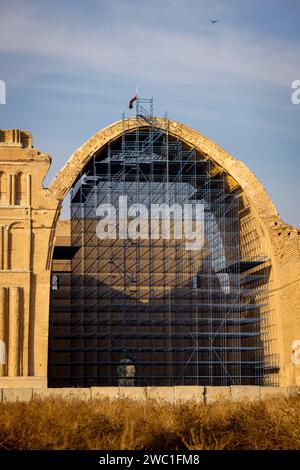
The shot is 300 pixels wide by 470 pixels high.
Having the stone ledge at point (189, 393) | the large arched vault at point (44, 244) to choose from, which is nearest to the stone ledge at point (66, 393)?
the stone ledge at point (189, 393)

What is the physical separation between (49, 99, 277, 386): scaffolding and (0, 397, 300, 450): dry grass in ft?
58.0

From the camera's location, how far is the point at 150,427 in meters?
16.3

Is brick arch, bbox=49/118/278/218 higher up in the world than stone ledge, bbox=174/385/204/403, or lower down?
higher up

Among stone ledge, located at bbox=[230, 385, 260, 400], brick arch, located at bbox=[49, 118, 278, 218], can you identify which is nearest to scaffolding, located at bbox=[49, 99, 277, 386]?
brick arch, located at bbox=[49, 118, 278, 218]

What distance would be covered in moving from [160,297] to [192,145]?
6.16 m

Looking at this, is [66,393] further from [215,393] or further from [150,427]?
[150,427]

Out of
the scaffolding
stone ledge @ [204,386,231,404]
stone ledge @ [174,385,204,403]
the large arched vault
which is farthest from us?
the scaffolding

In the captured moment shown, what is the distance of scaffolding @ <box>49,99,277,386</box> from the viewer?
37.2 metres

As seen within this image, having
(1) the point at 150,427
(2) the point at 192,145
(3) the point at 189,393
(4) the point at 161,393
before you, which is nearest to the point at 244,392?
(3) the point at 189,393

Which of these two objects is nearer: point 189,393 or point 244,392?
point 189,393

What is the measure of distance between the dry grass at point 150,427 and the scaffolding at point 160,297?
1767 centimetres

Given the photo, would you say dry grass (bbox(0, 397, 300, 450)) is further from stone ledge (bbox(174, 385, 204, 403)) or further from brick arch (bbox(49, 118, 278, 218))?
brick arch (bbox(49, 118, 278, 218))

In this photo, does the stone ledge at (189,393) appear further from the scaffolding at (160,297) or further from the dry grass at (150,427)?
the scaffolding at (160,297)
